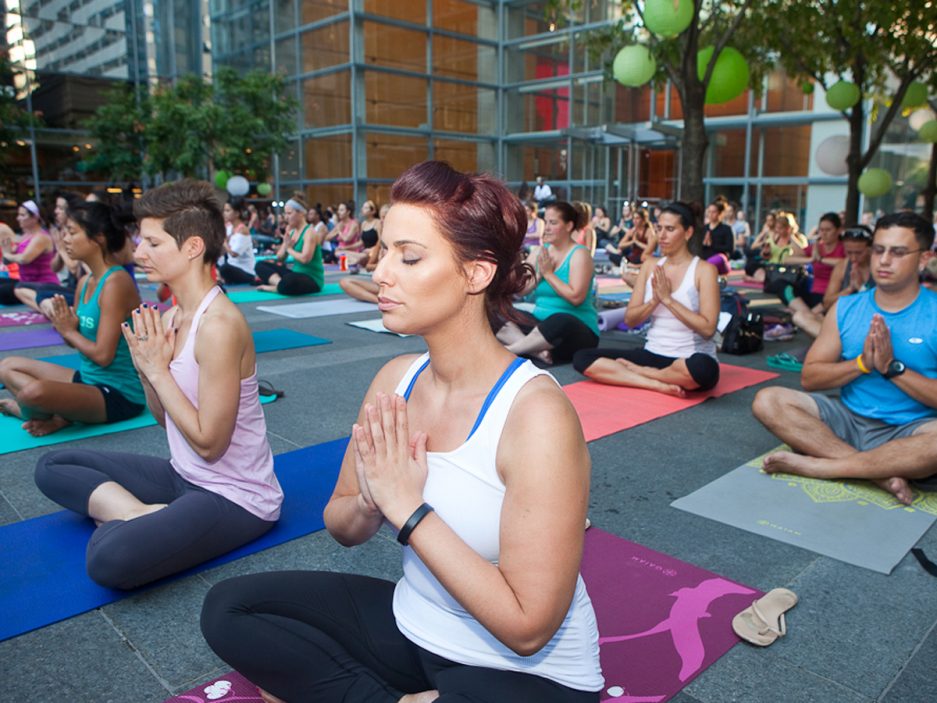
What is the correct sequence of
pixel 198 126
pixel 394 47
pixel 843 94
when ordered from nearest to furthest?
pixel 843 94 → pixel 198 126 → pixel 394 47

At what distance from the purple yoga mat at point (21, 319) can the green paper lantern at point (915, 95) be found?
10232mm

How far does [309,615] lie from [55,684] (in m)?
0.87

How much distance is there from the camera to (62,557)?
8.66 ft

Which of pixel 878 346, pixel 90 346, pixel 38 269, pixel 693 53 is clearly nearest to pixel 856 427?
pixel 878 346

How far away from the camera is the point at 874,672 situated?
6.62ft

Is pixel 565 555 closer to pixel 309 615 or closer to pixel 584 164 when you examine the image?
pixel 309 615

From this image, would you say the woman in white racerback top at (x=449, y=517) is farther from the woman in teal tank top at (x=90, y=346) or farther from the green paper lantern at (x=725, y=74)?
the green paper lantern at (x=725, y=74)

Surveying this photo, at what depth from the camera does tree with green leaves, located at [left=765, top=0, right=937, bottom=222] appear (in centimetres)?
743

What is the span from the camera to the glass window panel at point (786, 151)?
16.4 m

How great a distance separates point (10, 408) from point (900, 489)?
4.69 m

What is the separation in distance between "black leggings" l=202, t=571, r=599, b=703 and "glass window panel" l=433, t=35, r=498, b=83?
805 inches

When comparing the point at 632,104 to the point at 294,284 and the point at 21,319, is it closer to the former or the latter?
the point at 294,284

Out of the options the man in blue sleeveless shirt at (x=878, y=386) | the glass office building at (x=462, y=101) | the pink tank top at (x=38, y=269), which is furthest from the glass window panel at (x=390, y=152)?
the man in blue sleeveless shirt at (x=878, y=386)

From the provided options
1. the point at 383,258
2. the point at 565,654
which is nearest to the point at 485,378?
the point at 383,258
